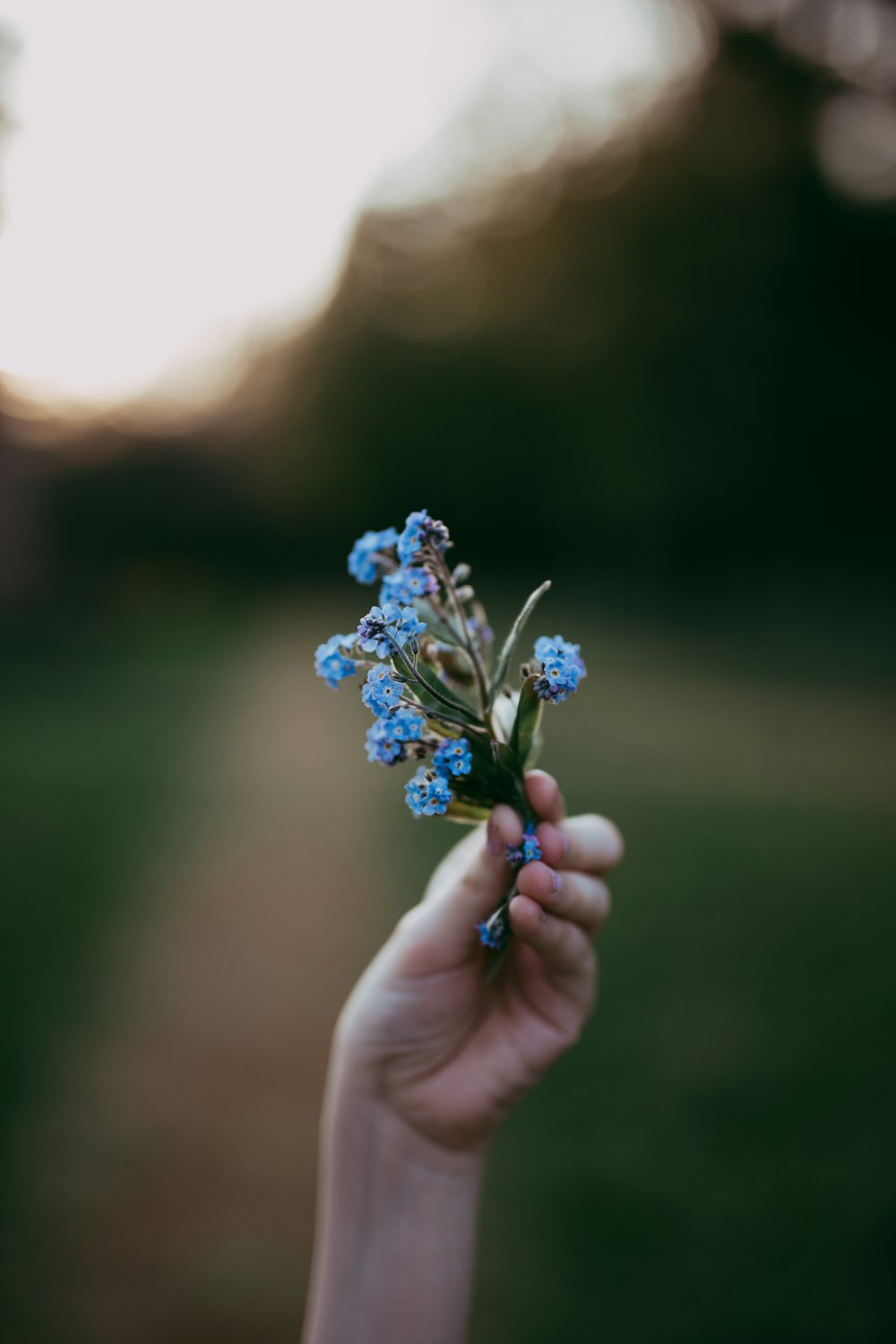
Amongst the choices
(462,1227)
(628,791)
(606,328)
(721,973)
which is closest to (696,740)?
(628,791)

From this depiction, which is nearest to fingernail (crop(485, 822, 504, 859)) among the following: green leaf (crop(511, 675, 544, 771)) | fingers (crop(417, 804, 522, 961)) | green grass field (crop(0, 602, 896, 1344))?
fingers (crop(417, 804, 522, 961))

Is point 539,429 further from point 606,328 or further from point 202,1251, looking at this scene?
point 202,1251

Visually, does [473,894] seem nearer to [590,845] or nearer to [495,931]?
[495,931]

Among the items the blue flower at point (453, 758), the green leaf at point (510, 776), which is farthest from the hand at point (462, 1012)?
the blue flower at point (453, 758)

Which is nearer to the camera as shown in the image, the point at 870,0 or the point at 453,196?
the point at 870,0

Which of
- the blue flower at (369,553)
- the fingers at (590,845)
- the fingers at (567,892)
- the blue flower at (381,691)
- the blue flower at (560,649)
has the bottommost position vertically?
the fingers at (567,892)

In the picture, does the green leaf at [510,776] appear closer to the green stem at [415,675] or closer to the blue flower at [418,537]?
the green stem at [415,675]

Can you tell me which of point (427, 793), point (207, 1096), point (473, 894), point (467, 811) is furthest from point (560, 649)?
point (207, 1096)
